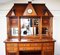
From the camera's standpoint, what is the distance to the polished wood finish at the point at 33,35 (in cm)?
436

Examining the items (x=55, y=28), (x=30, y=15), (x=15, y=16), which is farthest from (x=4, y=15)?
(x=55, y=28)

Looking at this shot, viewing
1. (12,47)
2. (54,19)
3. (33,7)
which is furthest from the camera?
(54,19)

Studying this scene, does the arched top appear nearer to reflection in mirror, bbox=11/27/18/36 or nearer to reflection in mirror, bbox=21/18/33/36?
reflection in mirror, bbox=21/18/33/36

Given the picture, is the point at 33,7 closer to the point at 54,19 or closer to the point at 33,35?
the point at 54,19

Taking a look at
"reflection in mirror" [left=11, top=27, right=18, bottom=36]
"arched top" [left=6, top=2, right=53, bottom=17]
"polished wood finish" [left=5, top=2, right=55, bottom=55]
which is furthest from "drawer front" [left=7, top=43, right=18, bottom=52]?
"arched top" [left=6, top=2, right=53, bottom=17]

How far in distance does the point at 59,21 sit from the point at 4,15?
2.00 metres

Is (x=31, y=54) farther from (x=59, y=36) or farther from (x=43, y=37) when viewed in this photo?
(x=59, y=36)

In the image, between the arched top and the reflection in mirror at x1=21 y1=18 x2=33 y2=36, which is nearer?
the arched top

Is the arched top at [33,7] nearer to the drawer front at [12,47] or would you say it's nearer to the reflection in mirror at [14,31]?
the reflection in mirror at [14,31]

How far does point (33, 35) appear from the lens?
16.0ft

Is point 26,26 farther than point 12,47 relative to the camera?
Yes

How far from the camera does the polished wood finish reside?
172 inches

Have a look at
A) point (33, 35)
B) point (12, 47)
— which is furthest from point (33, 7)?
point (12, 47)

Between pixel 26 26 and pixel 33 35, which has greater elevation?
pixel 26 26
